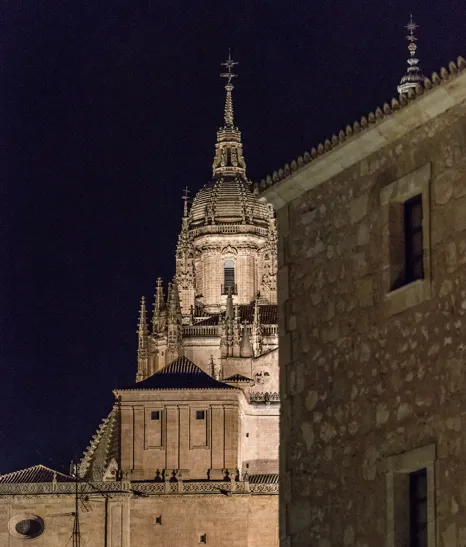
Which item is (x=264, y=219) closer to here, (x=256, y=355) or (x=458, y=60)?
(x=256, y=355)

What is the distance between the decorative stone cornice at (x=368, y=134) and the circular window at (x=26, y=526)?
5461 centimetres

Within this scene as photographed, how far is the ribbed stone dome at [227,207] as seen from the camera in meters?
97.9

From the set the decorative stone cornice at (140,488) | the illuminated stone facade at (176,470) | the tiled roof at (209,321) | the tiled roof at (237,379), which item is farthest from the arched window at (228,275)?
the decorative stone cornice at (140,488)

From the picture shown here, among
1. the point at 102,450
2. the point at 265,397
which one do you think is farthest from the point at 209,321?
the point at 102,450

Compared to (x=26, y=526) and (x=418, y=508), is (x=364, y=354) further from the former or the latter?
(x=26, y=526)

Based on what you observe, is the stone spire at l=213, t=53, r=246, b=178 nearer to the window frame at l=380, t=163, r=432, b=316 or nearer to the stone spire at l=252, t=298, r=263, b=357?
the stone spire at l=252, t=298, r=263, b=357

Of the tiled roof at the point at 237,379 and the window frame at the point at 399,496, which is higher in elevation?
the tiled roof at the point at 237,379

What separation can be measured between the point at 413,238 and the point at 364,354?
134cm

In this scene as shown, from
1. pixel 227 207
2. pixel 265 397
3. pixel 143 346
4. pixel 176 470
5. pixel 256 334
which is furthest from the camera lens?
pixel 227 207

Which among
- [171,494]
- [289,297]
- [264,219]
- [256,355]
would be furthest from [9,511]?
[289,297]

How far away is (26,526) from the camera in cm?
7581

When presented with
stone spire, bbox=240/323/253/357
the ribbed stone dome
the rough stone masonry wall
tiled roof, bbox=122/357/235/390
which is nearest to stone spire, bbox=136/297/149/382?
stone spire, bbox=240/323/253/357

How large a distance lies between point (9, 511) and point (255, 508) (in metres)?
9.71

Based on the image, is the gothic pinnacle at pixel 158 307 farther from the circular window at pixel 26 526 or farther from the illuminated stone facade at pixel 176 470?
the circular window at pixel 26 526
